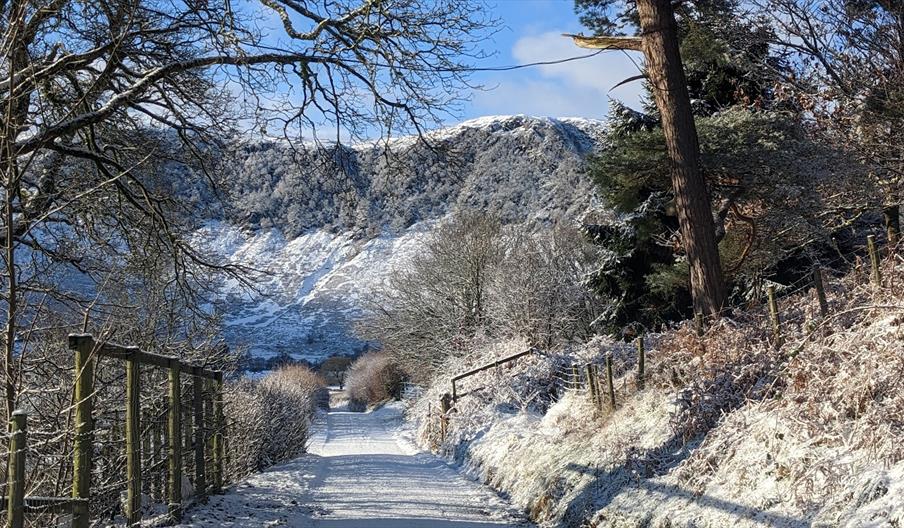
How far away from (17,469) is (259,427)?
12653 millimetres

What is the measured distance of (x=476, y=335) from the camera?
96.5 feet

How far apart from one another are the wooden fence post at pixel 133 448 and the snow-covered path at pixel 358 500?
3.77 feet

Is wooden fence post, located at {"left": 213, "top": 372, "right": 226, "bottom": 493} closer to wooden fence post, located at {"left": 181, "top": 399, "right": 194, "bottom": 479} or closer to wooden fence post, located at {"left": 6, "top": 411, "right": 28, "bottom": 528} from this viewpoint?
wooden fence post, located at {"left": 181, "top": 399, "right": 194, "bottom": 479}

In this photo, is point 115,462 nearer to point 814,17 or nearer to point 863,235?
point 814,17

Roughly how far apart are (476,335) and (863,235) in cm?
1456

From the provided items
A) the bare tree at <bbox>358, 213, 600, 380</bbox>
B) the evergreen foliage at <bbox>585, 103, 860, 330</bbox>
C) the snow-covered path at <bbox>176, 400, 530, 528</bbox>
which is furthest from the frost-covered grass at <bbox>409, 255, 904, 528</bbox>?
the bare tree at <bbox>358, 213, 600, 380</bbox>

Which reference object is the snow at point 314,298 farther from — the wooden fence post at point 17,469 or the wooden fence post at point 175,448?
the wooden fence post at point 17,469

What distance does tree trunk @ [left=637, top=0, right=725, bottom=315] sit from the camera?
10.8 meters

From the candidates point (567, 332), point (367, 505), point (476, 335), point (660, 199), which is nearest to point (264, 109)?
point (367, 505)

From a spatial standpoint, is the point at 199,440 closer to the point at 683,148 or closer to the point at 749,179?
the point at 683,148

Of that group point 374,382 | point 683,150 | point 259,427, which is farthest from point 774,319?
point 374,382

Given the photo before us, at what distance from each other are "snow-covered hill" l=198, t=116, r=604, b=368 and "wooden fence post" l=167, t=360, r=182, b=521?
177 cm

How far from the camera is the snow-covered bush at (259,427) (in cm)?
1356

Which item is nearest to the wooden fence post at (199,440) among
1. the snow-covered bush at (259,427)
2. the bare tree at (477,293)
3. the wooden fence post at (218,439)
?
the wooden fence post at (218,439)
